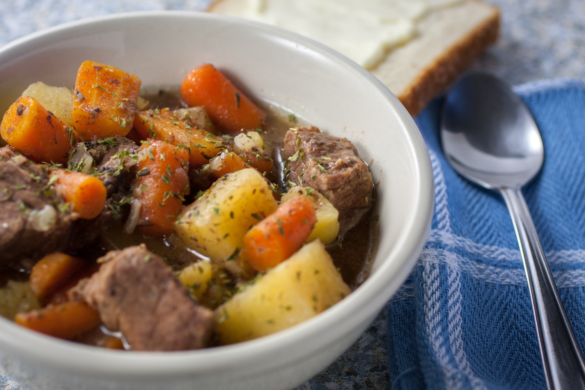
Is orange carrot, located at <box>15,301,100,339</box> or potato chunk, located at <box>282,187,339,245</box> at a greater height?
orange carrot, located at <box>15,301,100,339</box>

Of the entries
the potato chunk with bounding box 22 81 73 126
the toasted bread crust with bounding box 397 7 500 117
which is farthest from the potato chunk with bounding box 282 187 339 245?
the toasted bread crust with bounding box 397 7 500 117

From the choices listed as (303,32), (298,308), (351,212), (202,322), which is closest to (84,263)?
(202,322)

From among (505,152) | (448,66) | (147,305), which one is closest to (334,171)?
(147,305)

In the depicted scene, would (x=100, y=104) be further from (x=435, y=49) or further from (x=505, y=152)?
(x=435, y=49)

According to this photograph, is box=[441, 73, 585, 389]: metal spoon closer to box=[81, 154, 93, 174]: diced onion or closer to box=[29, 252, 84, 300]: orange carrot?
box=[29, 252, 84, 300]: orange carrot

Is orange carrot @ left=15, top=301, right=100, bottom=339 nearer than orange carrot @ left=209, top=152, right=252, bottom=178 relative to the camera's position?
Yes

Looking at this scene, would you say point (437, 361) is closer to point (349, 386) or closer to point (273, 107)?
point (349, 386)
